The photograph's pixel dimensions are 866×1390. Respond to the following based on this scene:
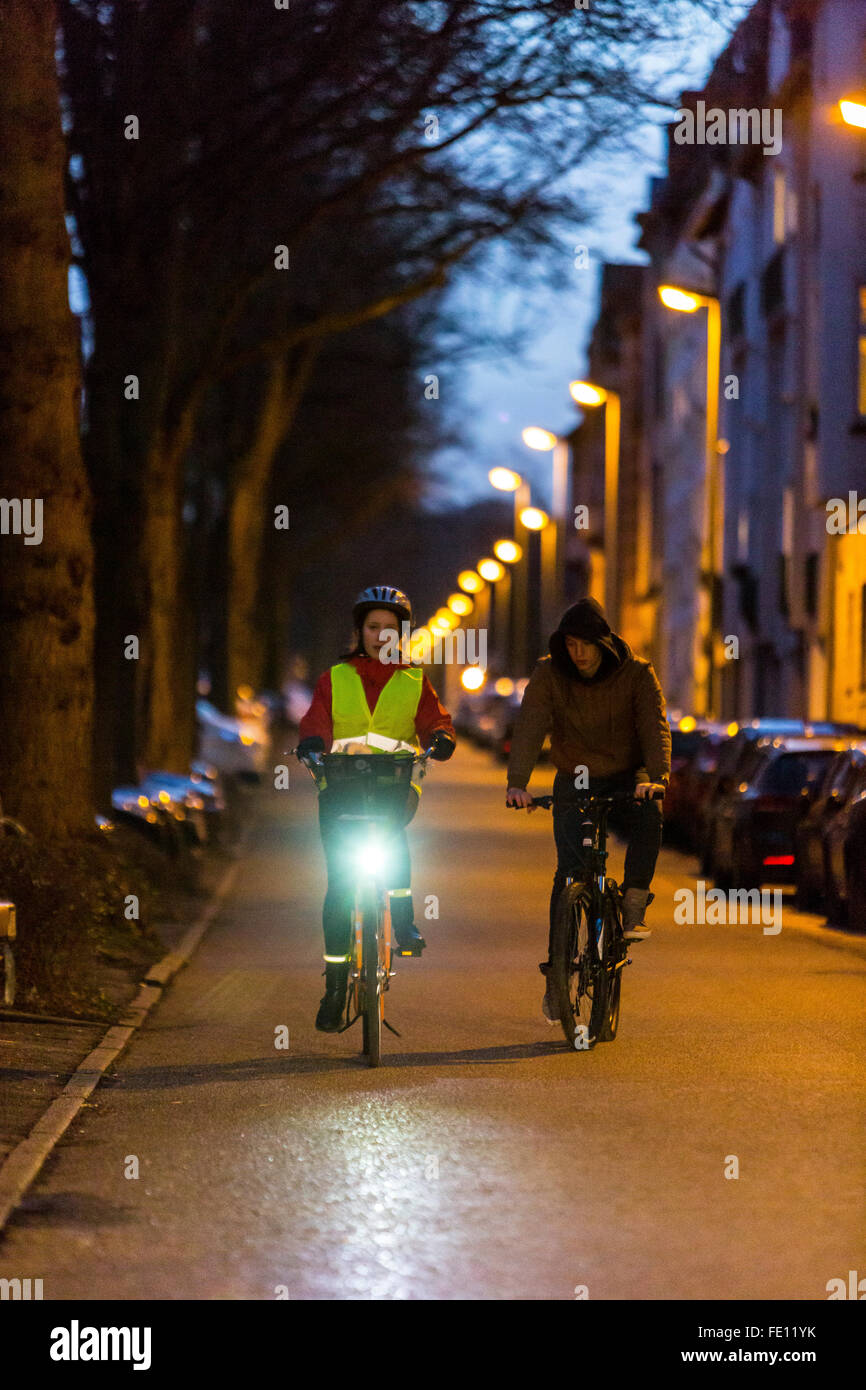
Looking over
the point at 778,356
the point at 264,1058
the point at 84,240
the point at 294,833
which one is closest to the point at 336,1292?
the point at 264,1058

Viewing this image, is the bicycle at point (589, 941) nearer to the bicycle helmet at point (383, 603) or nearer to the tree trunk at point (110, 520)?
the bicycle helmet at point (383, 603)

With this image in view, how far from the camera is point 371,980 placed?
9820 mm

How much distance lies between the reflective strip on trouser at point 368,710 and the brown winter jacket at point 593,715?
0.56 m

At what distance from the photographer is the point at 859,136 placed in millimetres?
34219

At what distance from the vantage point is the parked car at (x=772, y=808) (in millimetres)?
19641

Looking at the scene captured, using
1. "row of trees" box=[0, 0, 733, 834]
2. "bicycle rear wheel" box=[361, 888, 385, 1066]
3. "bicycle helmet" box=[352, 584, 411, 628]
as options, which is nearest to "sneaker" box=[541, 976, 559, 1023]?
"bicycle rear wheel" box=[361, 888, 385, 1066]

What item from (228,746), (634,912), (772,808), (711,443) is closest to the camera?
(634,912)

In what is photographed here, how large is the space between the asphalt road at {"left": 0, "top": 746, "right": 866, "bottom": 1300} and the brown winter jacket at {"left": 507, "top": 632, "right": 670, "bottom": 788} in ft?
→ 4.05

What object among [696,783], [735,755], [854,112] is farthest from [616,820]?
[696,783]

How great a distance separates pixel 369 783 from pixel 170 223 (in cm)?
1158

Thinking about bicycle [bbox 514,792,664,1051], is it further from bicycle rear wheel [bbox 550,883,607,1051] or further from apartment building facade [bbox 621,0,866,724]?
apartment building facade [bbox 621,0,866,724]

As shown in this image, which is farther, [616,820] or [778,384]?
[778,384]

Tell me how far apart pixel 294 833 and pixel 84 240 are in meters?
9.51

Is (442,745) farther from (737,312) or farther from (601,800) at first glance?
(737,312)
